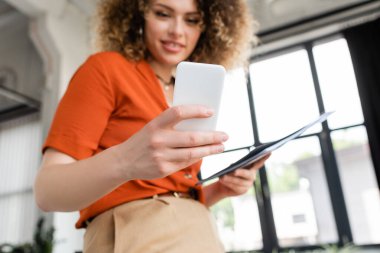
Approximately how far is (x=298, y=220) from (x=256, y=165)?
2784 millimetres

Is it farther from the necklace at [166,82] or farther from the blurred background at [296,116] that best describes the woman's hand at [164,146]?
the blurred background at [296,116]

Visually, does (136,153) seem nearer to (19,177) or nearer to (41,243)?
(41,243)

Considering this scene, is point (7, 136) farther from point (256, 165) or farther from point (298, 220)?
point (256, 165)

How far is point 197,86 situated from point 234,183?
46cm

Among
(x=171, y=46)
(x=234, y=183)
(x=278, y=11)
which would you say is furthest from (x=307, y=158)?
(x=171, y=46)

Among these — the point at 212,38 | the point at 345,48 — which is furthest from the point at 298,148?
the point at 212,38

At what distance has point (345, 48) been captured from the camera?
3516 mm

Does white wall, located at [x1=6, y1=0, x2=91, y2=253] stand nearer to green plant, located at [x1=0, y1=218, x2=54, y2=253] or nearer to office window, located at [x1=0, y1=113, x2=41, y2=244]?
green plant, located at [x1=0, y1=218, x2=54, y2=253]

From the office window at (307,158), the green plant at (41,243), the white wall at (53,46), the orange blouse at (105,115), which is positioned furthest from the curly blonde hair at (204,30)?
the white wall at (53,46)

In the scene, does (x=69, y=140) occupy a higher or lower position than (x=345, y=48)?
lower

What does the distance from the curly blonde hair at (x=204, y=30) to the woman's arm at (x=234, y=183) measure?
0.41 metres

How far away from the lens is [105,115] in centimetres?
65

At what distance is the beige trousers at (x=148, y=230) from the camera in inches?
23.4

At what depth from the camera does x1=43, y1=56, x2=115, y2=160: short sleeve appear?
1.96 ft
